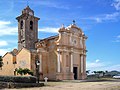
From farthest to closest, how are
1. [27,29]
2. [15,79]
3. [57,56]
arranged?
[27,29]
[57,56]
[15,79]

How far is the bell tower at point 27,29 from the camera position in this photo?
55094mm

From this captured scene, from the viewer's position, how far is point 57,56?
46.7m

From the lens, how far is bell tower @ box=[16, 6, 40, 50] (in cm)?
5509

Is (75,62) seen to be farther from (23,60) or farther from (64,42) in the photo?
(23,60)

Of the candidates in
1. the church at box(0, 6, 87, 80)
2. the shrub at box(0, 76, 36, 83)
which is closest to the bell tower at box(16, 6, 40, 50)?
the church at box(0, 6, 87, 80)

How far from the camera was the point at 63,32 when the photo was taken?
47312 millimetres

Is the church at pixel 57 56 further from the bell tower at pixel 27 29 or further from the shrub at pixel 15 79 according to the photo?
the shrub at pixel 15 79

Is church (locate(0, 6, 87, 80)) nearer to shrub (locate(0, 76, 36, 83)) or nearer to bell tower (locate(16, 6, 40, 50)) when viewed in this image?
bell tower (locate(16, 6, 40, 50))

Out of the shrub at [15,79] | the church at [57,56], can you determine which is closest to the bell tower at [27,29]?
the church at [57,56]

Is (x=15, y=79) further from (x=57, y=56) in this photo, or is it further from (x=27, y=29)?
(x=27, y=29)

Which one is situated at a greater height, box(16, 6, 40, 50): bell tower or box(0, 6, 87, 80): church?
box(16, 6, 40, 50): bell tower

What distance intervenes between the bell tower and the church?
231mm

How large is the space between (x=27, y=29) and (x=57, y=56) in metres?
12.5

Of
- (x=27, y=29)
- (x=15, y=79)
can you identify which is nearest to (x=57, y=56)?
(x=27, y=29)
